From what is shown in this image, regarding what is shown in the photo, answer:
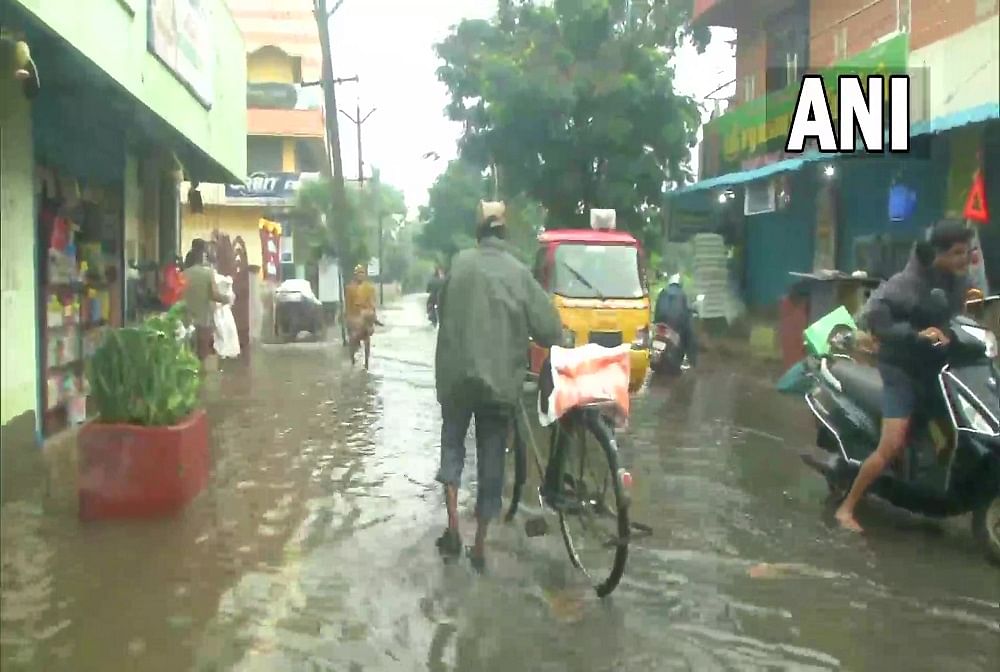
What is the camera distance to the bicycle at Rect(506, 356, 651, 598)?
4988 millimetres

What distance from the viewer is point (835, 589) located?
5176 mm

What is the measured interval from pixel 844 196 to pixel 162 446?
39.0 ft

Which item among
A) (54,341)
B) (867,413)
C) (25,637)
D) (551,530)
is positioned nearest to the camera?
(25,637)

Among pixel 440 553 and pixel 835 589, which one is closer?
pixel 835 589

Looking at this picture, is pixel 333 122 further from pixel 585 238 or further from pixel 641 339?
pixel 641 339

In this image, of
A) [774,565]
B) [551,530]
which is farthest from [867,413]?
[551,530]

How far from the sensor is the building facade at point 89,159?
2877 mm

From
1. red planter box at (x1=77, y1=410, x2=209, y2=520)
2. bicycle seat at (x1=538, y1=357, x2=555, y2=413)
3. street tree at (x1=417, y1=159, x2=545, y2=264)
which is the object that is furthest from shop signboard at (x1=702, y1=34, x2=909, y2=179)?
street tree at (x1=417, y1=159, x2=545, y2=264)

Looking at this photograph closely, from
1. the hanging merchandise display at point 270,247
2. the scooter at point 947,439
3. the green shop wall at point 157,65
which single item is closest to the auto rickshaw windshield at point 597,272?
the green shop wall at point 157,65

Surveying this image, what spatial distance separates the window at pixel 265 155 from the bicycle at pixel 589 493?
37.8m

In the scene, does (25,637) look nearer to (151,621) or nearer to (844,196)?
(151,621)

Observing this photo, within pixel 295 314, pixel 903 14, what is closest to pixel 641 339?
pixel 903 14

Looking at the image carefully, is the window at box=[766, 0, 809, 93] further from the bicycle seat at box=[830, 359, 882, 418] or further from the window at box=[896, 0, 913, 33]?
the bicycle seat at box=[830, 359, 882, 418]

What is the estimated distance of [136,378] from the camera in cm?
621
